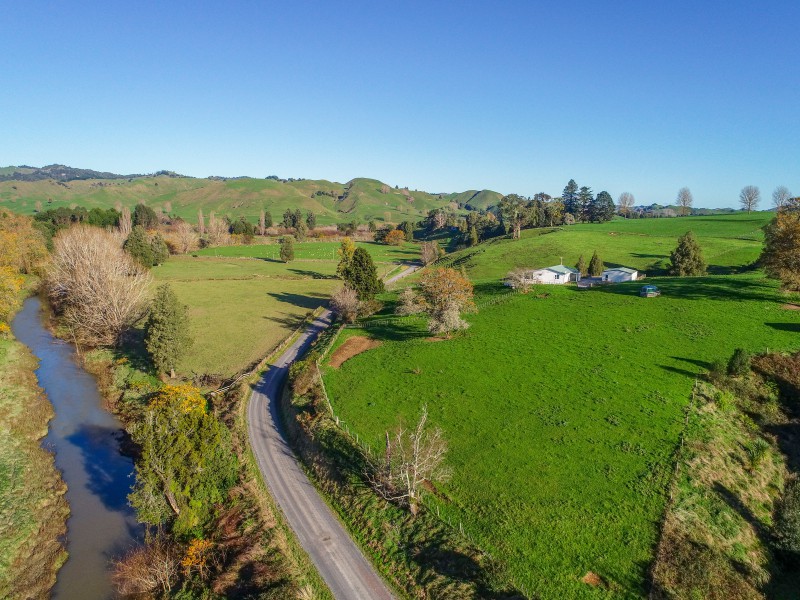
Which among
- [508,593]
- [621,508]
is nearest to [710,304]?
[621,508]

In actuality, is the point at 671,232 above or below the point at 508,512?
above

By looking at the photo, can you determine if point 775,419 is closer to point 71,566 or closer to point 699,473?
point 699,473

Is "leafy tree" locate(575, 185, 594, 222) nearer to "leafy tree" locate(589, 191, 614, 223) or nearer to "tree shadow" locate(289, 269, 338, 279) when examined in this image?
"leafy tree" locate(589, 191, 614, 223)

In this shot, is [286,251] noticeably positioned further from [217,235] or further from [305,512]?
[305,512]

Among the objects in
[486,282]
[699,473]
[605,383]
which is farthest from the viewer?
[486,282]

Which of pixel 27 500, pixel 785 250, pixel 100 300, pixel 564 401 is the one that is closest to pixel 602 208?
pixel 785 250

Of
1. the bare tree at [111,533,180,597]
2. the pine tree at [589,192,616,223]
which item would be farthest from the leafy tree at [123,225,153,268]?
the pine tree at [589,192,616,223]
